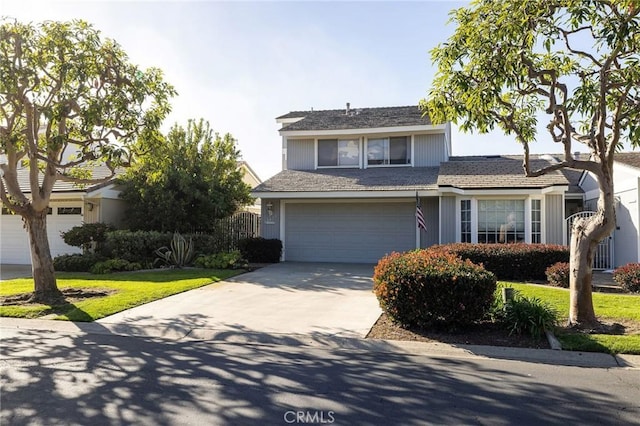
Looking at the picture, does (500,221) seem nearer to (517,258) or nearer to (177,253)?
(517,258)

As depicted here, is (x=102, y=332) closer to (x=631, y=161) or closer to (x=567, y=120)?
(x=567, y=120)

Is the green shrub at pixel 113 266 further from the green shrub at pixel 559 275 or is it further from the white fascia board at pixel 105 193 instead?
the green shrub at pixel 559 275

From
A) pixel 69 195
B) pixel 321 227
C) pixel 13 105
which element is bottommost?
pixel 321 227

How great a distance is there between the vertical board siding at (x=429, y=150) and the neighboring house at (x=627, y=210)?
5.93 metres

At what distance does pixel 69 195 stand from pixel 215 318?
1248 cm

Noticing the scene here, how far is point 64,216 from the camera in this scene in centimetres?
1872

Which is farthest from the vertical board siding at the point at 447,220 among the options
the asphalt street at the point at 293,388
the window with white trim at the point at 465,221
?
the asphalt street at the point at 293,388

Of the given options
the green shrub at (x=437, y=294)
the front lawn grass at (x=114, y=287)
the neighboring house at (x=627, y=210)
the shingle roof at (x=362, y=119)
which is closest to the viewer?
the green shrub at (x=437, y=294)

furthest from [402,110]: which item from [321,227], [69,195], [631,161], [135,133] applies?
[69,195]

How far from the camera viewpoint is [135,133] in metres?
→ 10.9

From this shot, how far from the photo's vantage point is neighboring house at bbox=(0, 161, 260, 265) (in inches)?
710

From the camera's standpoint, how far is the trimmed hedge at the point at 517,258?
1300cm

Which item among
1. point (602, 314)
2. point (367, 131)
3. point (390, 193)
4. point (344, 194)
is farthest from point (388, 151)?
point (602, 314)

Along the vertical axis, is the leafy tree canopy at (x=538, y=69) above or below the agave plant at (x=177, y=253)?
above
